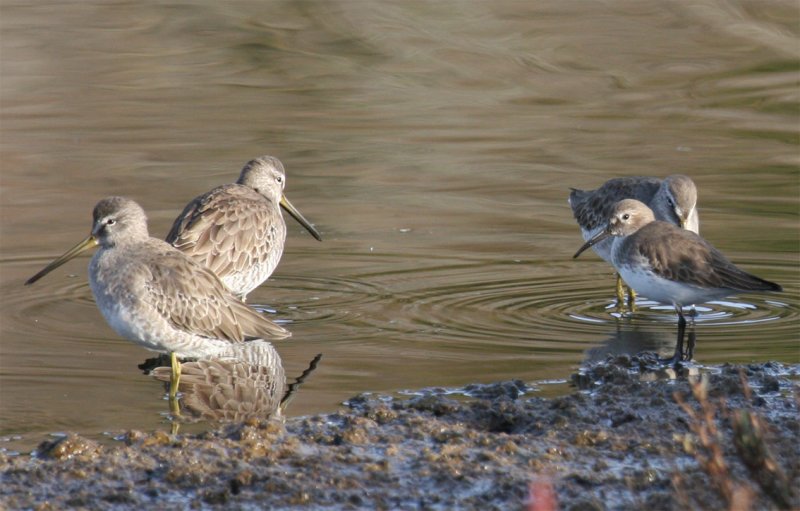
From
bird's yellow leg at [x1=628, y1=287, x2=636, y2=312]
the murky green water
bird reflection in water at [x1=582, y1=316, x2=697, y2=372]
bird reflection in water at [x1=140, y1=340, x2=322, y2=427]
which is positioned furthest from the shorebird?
bird reflection in water at [x1=140, y1=340, x2=322, y2=427]

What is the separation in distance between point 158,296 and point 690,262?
113 inches

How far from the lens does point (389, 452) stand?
5.60 metres

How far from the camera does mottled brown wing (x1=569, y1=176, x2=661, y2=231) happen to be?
9742 mm

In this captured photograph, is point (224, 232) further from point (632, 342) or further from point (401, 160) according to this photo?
point (401, 160)

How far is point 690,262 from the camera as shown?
7.55m

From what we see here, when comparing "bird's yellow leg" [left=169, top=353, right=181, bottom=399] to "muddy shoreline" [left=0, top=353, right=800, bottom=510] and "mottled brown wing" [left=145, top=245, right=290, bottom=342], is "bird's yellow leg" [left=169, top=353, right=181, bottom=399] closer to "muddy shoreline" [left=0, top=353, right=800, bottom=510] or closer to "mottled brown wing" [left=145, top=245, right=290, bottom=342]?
"mottled brown wing" [left=145, top=245, right=290, bottom=342]

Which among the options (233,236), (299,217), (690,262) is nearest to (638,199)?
(690,262)

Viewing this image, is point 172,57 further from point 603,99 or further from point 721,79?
point 721,79

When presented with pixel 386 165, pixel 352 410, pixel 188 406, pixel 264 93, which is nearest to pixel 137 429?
pixel 188 406

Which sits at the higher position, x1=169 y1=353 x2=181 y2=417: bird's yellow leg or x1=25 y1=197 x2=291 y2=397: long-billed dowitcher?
x1=25 y1=197 x2=291 y2=397: long-billed dowitcher

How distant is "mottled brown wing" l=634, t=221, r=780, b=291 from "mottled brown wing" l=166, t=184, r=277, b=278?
7.79ft

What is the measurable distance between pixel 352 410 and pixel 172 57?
12434 mm

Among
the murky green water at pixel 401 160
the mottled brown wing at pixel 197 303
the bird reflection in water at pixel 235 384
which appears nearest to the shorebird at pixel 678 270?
the murky green water at pixel 401 160

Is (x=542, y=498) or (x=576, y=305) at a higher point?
(x=542, y=498)
